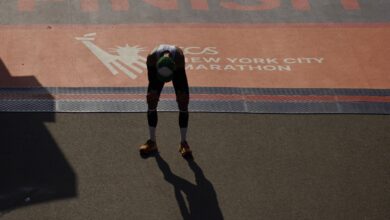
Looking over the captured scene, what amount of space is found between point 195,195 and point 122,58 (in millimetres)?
3902

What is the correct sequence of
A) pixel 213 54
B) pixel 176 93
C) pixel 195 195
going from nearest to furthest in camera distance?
pixel 195 195
pixel 176 93
pixel 213 54

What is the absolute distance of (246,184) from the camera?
7.88m

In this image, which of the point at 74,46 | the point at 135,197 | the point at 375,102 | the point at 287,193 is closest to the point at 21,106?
the point at 74,46

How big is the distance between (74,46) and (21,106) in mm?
2094

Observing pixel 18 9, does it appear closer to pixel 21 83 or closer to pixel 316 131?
pixel 21 83

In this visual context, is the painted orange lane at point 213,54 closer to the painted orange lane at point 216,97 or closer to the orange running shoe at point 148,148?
the painted orange lane at point 216,97

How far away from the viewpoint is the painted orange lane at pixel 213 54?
10.2 meters

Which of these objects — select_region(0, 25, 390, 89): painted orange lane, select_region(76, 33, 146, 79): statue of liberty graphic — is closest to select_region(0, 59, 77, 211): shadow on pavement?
select_region(0, 25, 390, 89): painted orange lane

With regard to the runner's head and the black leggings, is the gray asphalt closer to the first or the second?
the black leggings

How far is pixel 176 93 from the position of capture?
799cm

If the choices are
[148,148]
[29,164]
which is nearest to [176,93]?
[148,148]

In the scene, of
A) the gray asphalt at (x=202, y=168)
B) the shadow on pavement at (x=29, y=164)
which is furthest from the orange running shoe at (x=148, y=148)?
the shadow on pavement at (x=29, y=164)

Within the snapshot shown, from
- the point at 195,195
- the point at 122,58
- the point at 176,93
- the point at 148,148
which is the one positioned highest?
the point at 176,93

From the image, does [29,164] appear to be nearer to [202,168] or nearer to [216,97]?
[202,168]
